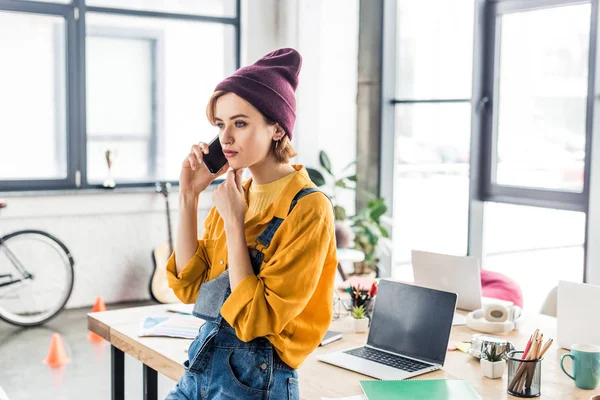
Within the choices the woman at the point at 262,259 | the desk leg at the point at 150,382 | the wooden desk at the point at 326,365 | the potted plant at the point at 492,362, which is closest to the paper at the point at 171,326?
the wooden desk at the point at 326,365

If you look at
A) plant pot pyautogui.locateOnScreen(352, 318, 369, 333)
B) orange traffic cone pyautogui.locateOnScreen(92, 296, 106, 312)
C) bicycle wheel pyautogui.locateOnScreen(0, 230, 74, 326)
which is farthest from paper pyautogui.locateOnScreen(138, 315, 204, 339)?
bicycle wheel pyautogui.locateOnScreen(0, 230, 74, 326)

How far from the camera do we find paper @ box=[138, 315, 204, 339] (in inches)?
92.6

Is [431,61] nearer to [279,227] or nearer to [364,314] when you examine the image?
[364,314]

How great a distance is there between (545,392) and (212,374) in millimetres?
813

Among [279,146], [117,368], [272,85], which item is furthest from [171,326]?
[272,85]

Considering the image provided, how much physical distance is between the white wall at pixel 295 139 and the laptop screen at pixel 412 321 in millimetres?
3913

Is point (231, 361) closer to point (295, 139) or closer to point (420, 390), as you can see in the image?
point (420, 390)

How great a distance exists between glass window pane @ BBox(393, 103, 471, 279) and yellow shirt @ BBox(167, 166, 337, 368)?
400cm

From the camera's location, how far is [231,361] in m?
1.67

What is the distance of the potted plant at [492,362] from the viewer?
200 centimetres

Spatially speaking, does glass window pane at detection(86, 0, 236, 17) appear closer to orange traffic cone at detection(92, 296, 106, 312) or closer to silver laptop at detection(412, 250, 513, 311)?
orange traffic cone at detection(92, 296, 106, 312)

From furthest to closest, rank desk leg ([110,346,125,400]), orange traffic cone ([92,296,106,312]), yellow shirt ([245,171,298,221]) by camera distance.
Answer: orange traffic cone ([92,296,106,312]) < desk leg ([110,346,125,400]) < yellow shirt ([245,171,298,221])

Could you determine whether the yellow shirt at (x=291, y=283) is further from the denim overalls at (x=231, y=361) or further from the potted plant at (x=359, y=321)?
the potted plant at (x=359, y=321)

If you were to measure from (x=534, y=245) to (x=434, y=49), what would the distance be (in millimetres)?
1646
